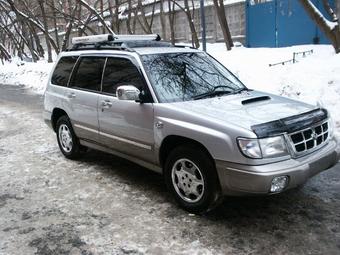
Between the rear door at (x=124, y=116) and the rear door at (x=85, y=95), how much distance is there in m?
0.17

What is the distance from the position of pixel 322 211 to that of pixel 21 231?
3.11 meters

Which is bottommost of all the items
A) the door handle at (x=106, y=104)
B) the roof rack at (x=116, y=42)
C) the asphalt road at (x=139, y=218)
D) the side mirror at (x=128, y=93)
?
the asphalt road at (x=139, y=218)

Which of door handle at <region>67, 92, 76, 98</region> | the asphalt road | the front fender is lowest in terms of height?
the asphalt road

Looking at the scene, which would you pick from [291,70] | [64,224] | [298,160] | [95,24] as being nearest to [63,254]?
[64,224]

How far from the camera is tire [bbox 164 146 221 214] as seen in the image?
416 cm

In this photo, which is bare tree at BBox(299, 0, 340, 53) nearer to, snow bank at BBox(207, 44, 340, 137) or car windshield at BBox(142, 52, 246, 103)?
snow bank at BBox(207, 44, 340, 137)

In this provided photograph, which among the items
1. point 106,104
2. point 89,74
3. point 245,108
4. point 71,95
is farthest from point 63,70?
point 245,108

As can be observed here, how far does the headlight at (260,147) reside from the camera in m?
3.81

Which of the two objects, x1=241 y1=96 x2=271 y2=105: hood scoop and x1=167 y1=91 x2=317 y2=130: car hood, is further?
x1=241 y1=96 x2=271 y2=105: hood scoop

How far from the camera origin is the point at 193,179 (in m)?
4.37

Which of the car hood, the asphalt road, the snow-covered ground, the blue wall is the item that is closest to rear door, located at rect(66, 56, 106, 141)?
the asphalt road

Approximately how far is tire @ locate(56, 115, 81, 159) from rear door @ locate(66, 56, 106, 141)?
0.63 ft

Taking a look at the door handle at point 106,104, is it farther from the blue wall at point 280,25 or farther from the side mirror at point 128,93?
the blue wall at point 280,25

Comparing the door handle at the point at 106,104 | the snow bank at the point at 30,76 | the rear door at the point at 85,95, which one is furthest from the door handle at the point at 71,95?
the snow bank at the point at 30,76
